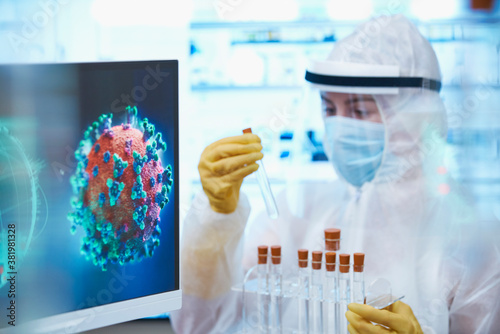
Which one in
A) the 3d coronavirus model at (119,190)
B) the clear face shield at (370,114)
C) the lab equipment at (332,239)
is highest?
the clear face shield at (370,114)

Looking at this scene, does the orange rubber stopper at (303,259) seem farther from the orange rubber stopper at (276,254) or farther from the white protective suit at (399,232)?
the white protective suit at (399,232)

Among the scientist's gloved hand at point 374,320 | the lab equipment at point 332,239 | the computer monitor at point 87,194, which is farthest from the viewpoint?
the lab equipment at point 332,239

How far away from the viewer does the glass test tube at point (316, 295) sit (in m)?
1.13

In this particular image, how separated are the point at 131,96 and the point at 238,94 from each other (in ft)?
6.42

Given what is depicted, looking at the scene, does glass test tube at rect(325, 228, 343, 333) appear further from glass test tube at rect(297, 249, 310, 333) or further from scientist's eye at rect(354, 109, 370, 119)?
scientist's eye at rect(354, 109, 370, 119)

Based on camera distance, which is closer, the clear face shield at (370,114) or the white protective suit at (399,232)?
the white protective suit at (399,232)

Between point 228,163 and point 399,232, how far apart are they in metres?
0.60

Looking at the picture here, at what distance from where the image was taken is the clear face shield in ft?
4.87

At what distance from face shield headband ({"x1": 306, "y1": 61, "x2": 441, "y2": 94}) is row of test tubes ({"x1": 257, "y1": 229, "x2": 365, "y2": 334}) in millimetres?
521

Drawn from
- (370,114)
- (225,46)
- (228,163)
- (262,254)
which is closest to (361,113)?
(370,114)

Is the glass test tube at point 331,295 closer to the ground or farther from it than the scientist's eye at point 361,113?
closer to the ground

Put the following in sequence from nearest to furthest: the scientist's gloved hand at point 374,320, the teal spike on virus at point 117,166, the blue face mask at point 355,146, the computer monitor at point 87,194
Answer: the computer monitor at point 87,194 → the teal spike on virus at point 117,166 → the scientist's gloved hand at point 374,320 → the blue face mask at point 355,146

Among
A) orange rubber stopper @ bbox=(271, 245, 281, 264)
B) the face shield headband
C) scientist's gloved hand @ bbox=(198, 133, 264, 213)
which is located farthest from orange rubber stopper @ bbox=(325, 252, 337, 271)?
the face shield headband

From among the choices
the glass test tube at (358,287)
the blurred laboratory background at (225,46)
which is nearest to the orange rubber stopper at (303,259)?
the glass test tube at (358,287)
